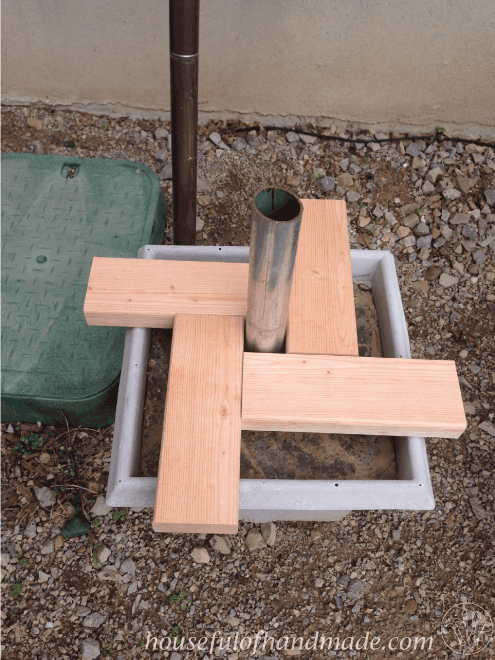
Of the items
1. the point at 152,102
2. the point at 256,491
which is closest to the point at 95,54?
the point at 152,102

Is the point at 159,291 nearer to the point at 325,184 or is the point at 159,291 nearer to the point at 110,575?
the point at 110,575

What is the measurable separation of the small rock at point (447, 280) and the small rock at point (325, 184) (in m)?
0.75

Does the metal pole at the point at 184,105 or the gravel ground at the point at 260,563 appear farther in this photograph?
the gravel ground at the point at 260,563

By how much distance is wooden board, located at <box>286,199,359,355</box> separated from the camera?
1.26m

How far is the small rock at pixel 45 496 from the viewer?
1976mm

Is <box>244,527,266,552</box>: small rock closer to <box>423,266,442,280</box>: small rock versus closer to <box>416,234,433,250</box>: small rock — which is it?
<box>423,266,442,280</box>: small rock

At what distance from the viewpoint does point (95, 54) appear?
2.60 metres

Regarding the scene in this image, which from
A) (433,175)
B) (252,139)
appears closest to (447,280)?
(433,175)

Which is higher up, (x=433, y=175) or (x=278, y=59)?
(x=278, y=59)

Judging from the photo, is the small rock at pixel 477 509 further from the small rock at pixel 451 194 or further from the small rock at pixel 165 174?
the small rock at pixel 165 174

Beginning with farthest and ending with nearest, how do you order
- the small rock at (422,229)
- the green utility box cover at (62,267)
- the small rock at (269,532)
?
the small rock at (422,229)
the small rock at (269,532)
the green utility box cover at (62,267)

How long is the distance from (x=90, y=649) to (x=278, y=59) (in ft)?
8.91

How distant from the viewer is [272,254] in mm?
935

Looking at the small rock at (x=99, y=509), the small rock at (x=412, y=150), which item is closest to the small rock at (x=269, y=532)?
the small rock at (x=99, y=509)
